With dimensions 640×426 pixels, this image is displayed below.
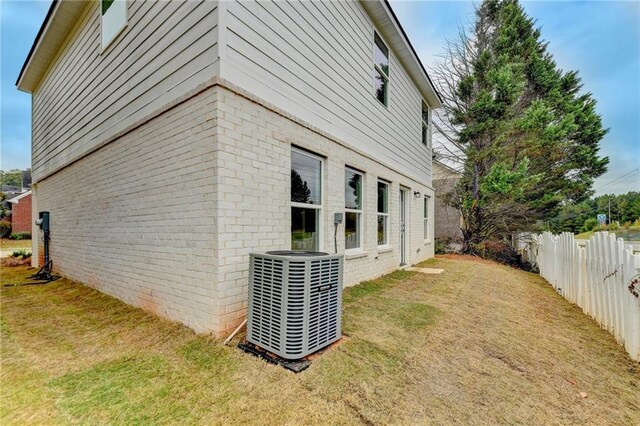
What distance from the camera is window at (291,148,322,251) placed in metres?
4.59

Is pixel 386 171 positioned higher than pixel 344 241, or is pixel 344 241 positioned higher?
pixel 386 171

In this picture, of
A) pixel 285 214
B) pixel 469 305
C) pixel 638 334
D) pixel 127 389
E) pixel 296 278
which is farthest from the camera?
pixel 469 305

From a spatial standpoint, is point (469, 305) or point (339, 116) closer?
point (469, 305)

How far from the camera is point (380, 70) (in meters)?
7.52

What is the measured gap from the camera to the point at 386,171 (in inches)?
300

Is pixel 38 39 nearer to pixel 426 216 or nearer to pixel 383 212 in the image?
pixel 383 212

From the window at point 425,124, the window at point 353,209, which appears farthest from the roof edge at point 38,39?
the window at point 425,124

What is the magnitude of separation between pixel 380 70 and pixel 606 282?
6317 millimetres

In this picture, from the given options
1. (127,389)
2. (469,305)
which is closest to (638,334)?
(469,305)

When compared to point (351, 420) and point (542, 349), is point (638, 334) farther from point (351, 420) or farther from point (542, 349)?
point (351, 420)

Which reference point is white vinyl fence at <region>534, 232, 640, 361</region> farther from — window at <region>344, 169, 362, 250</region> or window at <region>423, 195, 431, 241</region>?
window at <region>423, 195, 431, 241</region>

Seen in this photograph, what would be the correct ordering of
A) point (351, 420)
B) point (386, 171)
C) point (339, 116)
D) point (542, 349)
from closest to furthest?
1. point (351, 420)
2. point (542, 349)
3. point (339, 116)
4. point (386, 171)

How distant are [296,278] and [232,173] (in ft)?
4.78

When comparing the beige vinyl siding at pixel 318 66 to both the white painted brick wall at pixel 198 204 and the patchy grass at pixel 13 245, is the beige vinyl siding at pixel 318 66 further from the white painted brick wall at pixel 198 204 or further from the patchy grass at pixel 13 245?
the patchy grass at pixel 13 245
